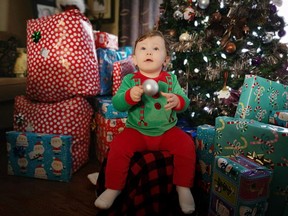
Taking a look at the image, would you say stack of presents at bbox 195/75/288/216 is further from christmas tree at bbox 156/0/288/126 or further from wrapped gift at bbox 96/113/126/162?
wrapped gift at bbox 96/113/126/162

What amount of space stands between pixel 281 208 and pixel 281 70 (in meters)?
0.80

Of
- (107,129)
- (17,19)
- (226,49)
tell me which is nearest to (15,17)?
(17,19)

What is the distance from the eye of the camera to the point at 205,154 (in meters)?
1.25

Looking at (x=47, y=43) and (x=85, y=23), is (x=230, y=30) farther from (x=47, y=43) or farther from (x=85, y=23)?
(x=47, y=43)

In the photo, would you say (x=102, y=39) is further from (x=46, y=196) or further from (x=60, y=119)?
(x=46, y=196)

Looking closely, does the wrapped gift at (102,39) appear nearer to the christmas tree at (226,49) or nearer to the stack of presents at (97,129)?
the stack of presents at (97,129)

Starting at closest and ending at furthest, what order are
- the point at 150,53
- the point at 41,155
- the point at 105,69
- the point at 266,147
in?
the point at 266,147 → the point at 150,53 → the point at 41,155 → the point at 105,69

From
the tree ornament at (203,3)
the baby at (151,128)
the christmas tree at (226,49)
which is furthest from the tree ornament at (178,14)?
the baby at (151,128)

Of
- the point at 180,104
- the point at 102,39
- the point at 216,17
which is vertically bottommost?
the point at 180,104

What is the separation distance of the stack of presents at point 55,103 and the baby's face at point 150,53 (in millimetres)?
483

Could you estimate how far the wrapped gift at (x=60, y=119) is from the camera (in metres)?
1.47

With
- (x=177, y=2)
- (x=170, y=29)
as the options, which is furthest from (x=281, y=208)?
(x=177, y=2)

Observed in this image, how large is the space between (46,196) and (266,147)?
1039 millimetres

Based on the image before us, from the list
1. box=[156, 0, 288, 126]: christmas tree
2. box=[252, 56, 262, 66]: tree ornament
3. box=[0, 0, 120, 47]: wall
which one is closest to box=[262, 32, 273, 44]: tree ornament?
box=[156, 0, 288, 126]: christmas tree
